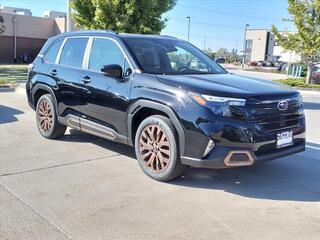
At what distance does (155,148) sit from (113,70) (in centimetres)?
115

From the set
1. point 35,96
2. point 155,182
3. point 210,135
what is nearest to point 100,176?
point 155,182

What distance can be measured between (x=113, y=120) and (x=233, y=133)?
1.83 metres

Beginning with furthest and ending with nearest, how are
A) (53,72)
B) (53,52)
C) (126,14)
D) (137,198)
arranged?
1. (126,14)
2. (53,52)
3. (53,72)
4. (137,198)

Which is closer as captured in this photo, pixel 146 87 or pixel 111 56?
pixel 146 87

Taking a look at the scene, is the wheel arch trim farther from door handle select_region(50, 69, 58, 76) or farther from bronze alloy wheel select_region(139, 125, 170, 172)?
door handle select_region(50, 69, 58, 76)

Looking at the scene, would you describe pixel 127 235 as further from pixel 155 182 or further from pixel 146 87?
pixel 146 87

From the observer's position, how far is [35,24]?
4384 centimetres

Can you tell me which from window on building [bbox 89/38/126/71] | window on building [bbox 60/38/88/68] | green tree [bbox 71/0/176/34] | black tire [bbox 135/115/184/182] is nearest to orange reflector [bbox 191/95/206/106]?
black tire [bbox 135/115/184/182]

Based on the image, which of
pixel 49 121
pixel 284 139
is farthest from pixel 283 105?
pixel 49 121

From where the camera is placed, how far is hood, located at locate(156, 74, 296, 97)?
193 inches

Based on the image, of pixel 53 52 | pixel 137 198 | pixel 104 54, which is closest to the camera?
pixel 137 198

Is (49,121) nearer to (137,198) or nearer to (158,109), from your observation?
(158,109)

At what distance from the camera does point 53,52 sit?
293 inches

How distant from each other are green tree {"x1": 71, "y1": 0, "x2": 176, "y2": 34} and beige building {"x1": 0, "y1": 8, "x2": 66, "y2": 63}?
96.0ft
